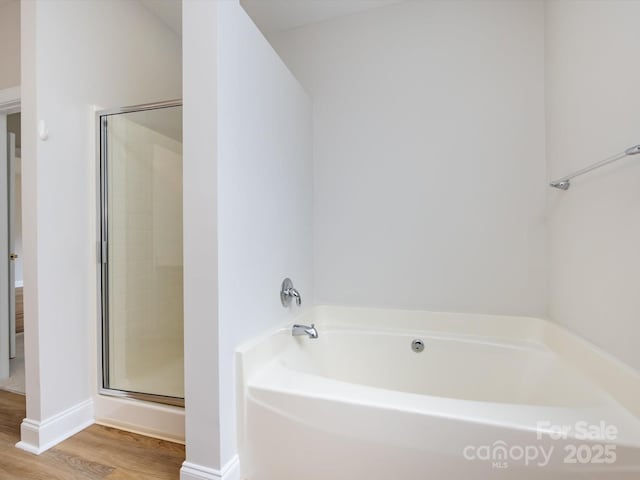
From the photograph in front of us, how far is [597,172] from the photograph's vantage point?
4.48ft

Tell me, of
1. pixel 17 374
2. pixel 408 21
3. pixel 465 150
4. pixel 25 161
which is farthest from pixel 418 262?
pixel 17 374

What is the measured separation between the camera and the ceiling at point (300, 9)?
85.4 inches

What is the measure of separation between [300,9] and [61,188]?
182 centimetres

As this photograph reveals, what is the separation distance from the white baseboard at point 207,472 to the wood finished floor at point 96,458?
15 cm

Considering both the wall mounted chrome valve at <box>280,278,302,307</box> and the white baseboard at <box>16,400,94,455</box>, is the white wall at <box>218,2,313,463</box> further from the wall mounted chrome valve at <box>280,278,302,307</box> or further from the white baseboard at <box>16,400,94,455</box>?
the white baseboard at <box>16,400,94,455</box>

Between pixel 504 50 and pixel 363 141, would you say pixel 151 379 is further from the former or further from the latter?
pixel 504 50

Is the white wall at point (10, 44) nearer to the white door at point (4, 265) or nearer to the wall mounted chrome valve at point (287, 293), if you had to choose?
the white door at point (4, 265)

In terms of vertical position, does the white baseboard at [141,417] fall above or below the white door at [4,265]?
below

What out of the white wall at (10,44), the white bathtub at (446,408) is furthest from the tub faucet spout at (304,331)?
the white wall at (10,44)

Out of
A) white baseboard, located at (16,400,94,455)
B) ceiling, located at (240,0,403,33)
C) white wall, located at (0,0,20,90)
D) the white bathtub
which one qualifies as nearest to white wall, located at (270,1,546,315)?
ceiling, located at (240,0,403,33)

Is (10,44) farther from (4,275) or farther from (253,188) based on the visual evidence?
(253,188)

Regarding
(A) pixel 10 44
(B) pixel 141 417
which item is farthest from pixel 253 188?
(A) pixel 10 44

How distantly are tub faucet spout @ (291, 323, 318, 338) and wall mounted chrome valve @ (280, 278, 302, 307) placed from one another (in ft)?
0.56

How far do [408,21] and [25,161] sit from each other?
2.30 metres
